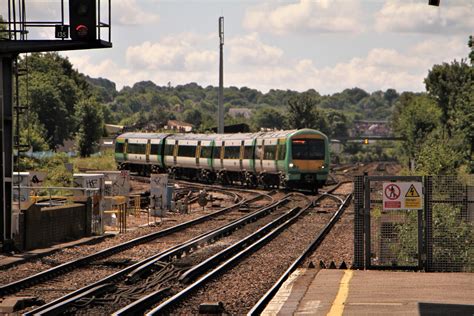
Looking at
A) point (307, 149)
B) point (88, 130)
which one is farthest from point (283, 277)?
point (88, 130)

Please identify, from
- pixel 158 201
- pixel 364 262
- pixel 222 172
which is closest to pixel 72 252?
pixel 364 262

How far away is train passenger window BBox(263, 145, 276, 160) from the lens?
4828cm

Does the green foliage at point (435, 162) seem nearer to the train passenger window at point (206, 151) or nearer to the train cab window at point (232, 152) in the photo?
the train cab window at point (232, 152)

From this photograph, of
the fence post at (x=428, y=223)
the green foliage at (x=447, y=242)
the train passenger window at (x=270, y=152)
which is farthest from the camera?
the train passenger window at (x=270, y=152)

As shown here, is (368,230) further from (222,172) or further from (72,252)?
(222,172)

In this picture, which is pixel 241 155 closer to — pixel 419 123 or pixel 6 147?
pixel 6 147

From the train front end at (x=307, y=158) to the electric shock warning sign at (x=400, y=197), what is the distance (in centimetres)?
2824

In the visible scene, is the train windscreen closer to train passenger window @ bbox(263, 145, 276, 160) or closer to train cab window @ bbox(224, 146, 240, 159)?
train passenger window @ bbox(263, 145, 276, 160)

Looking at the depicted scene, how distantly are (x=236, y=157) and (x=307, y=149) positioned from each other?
9.00 meters

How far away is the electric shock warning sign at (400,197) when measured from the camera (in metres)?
17.3

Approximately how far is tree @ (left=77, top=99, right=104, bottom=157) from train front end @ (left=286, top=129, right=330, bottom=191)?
56843mm

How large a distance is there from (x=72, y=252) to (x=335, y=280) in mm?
7603

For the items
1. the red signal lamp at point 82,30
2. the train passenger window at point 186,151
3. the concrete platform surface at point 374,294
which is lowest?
the concrete platform surface at point 374,294

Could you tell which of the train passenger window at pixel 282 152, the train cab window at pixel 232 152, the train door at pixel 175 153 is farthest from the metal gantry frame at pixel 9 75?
the train door at pixel 175 153
